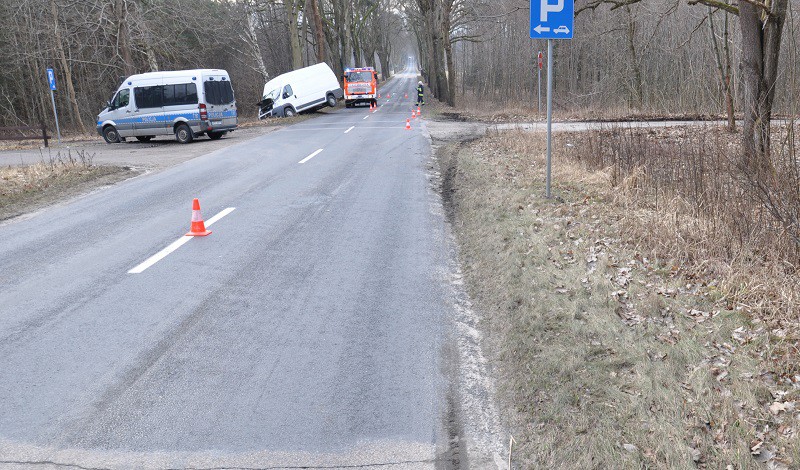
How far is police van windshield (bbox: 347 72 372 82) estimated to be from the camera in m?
45.8

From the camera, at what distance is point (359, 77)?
45.9 metres

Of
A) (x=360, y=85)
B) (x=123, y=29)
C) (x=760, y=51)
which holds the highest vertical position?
(x=123, y=29)

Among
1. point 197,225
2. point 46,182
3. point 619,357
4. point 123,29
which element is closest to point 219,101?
point 123,29

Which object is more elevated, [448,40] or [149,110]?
[448,40]

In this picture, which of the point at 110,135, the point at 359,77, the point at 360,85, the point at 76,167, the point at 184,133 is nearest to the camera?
the point at 76,167

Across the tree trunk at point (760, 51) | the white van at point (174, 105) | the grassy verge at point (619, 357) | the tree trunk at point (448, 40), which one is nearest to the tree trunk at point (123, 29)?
the white van at point (174, 105)

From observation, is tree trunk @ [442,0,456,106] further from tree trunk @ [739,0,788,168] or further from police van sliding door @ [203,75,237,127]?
tree trunk @ [739,0,788,168]

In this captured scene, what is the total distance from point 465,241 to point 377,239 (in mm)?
1215

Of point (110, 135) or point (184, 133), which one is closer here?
point (184, 133)

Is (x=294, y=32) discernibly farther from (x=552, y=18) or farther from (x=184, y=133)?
(x=552, y=18)

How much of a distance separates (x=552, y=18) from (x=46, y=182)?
11.6m

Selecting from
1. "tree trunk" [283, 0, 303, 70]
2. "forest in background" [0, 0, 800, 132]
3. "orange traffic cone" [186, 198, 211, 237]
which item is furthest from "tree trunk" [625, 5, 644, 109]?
"orange traffic cone" [186, 198, 211, 237]

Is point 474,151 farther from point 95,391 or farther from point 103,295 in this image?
point 95,391

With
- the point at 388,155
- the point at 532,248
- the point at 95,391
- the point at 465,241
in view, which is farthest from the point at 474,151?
the point at 95,391
